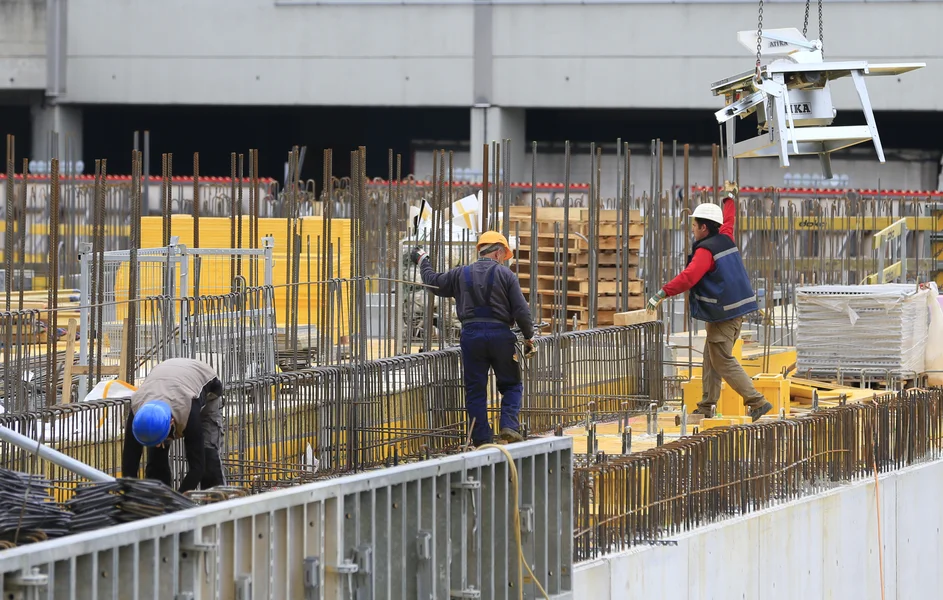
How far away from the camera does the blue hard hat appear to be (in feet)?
26.2

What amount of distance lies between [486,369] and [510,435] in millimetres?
598

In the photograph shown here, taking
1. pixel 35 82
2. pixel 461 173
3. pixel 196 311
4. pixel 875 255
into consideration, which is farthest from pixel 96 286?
pixel 35 82

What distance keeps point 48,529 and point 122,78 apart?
31600 mm

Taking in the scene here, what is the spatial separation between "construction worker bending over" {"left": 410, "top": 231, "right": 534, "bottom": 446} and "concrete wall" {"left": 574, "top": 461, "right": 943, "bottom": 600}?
156 cm

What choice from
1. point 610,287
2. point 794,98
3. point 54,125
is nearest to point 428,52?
point 54,125

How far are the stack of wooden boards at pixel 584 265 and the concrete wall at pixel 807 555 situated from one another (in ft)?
13.7

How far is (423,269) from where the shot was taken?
36.3 feet

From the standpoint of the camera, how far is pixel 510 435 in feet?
35.0

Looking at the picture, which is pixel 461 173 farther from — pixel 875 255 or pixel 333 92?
pixel 875 255

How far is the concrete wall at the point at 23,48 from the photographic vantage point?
1415 inches

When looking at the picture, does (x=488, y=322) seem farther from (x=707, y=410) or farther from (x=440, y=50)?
(x=440, y=50)

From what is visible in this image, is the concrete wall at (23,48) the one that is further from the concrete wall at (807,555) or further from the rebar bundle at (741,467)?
the concrete wall at (807,555)

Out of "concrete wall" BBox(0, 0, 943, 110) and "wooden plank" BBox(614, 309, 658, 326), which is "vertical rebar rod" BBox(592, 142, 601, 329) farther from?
"concrete wall" BBox(0, 0, 943, 110)

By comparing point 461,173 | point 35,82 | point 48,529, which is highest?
point 35,82
